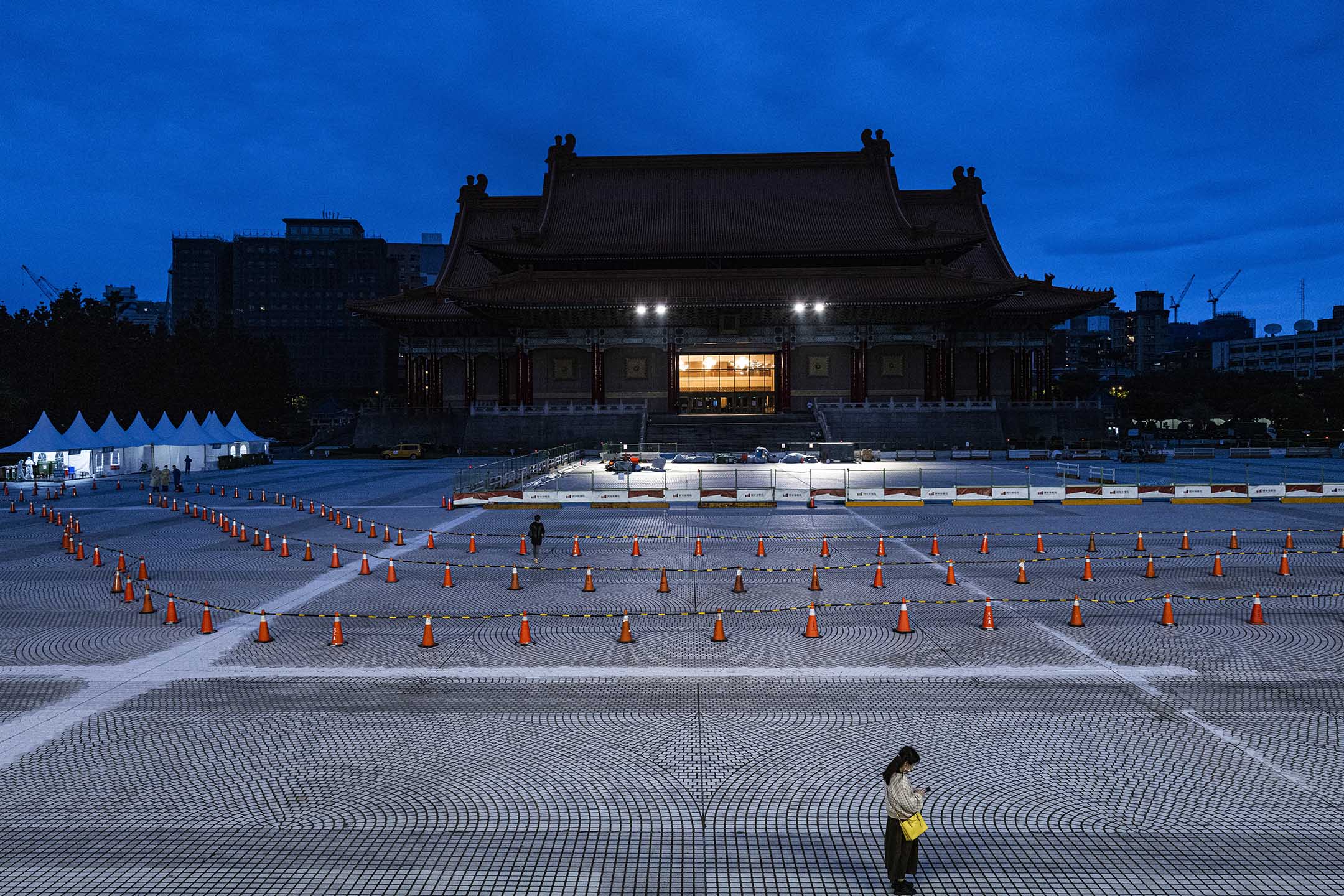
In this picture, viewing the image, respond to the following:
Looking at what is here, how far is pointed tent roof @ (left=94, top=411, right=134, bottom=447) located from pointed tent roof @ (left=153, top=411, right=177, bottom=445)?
49.6 inches

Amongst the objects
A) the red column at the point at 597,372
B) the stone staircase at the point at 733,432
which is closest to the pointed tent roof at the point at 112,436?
the stone staircase at the point at 733,432

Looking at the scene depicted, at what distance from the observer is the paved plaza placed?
579 centimetres

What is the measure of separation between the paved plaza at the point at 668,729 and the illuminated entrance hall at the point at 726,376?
1952 inches

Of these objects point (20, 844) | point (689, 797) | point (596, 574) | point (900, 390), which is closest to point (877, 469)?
point (596, 574)

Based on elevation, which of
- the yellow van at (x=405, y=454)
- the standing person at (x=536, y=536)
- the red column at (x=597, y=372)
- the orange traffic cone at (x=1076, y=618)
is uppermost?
the red column at (x=597, y=372)

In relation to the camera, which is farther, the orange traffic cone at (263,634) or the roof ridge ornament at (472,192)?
the roof ridge ornament at (472,192)

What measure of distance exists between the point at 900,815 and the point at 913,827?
0.11 meters

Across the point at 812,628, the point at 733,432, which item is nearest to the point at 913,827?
the point at 812,628

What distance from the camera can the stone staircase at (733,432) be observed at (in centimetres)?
4956

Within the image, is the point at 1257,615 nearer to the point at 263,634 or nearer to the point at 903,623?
the point at 903,623

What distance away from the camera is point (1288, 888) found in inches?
212

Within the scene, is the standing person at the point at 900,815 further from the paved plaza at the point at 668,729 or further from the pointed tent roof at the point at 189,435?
the pointed tent roof at the point at 189,435

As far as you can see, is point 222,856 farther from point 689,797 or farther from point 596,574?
point 596,574

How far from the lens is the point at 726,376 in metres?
67.2
